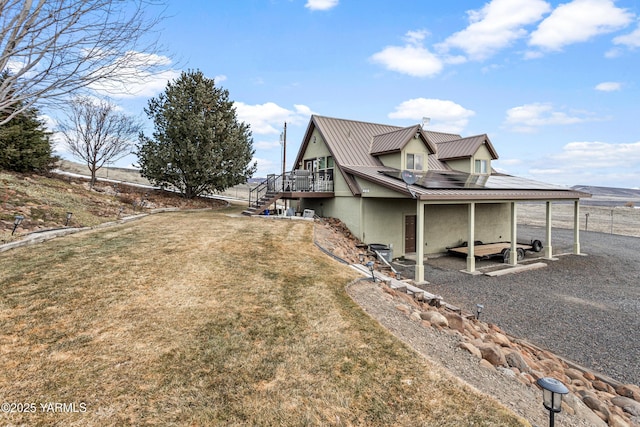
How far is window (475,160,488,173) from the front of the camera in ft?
59.6

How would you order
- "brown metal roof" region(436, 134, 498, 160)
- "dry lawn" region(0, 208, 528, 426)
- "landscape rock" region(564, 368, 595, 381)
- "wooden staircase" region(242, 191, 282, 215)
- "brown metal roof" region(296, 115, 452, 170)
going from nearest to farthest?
"dry lawn" region(0, 208, 528, 426) < "landscape rock" region(564, 368, 595, 381) < "brown metal roof" region(296, 115, 452, 170) < "wooden staircase" region(242, 191, 282, 215) < "brown metal roof" region(436, 134, 498, 160)

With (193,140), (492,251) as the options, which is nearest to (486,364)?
(492,251)

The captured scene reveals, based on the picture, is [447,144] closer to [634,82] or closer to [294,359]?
[634,82]

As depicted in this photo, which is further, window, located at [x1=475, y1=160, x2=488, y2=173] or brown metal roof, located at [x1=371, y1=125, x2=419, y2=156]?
window, located at [x1=475, y1=160, x2=488, y2=173]

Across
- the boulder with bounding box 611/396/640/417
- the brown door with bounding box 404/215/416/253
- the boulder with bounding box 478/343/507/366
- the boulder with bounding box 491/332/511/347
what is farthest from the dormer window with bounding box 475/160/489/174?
the boulder with bounding box 478/343/507/366

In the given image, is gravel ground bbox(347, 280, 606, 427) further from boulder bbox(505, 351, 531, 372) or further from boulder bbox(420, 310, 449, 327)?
boulder bbox(505, 351, 531, 372)

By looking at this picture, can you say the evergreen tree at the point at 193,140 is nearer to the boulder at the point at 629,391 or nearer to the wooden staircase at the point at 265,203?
the wooden staircase at the point at 265,203

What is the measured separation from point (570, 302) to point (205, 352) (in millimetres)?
10512

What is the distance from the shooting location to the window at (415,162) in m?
15.9

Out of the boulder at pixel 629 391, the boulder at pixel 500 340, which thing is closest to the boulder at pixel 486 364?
the boulder at pixel 500 340

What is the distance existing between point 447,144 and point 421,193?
32.7ft

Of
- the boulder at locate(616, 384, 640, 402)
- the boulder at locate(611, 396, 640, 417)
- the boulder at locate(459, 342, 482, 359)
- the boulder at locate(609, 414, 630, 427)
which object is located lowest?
the boulder at locate(616, 384, 640, 402)

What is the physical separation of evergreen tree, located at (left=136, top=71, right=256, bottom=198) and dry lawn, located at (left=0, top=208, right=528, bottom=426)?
1248 cm

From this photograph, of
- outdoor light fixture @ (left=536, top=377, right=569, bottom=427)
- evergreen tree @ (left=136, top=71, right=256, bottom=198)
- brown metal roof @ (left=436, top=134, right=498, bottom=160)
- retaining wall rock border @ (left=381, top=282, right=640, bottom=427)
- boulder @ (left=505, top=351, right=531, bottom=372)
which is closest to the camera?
→ outdoor light fixture @ (left=536, top=377, right=569, bottom=427)
